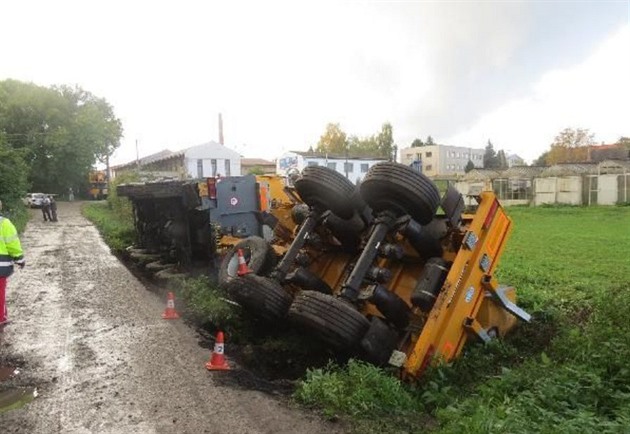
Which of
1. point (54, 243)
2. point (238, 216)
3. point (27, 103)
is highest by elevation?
point (27, 103)

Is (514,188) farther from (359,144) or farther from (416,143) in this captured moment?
(416,143)

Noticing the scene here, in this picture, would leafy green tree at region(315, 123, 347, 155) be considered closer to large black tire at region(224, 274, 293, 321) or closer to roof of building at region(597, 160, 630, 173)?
roof of building at region(597, 160, 630, 173)

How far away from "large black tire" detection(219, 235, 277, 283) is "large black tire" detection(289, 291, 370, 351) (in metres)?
1.93

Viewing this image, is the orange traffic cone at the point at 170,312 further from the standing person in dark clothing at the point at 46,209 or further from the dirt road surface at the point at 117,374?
the standing person in dark clothing at the point at 46,209

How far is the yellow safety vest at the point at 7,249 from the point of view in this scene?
6.91 m

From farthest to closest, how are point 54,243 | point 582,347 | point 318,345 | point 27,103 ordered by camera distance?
point 27,103 < point 54,243 < point 318,345 < point 582,347

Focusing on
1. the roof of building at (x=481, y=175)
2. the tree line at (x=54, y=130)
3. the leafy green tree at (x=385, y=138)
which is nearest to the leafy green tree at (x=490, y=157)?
the leafy green tree at (x=385, y=138)

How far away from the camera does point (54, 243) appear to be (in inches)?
655

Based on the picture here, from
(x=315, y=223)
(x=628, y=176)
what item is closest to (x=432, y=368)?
(x=315, y=223)

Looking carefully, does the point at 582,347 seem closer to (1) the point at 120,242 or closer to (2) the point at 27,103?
(1) the point at 120,242

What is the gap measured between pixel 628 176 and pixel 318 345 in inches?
1235

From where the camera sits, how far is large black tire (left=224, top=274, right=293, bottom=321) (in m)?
5.54

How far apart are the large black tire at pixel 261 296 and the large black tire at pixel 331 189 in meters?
1.01

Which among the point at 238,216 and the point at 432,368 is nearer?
the point at 432,368
